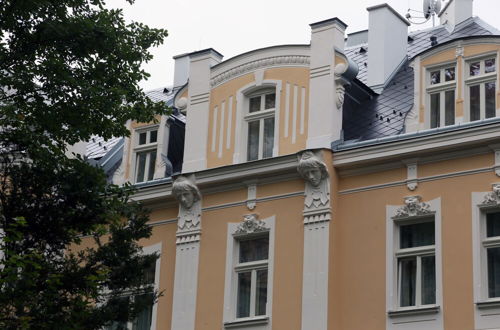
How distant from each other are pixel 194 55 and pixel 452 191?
8.47 meters

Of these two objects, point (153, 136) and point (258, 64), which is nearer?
point (258, 64)

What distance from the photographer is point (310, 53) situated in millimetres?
27422

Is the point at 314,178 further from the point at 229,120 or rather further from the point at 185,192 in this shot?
the point at 185,192

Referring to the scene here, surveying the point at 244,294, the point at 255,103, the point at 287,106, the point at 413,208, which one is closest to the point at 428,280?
the point at 413,208

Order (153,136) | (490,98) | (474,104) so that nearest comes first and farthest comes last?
1. (490,98)
2. (474,104)
3. (153,136)

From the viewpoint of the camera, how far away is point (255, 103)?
28359mm

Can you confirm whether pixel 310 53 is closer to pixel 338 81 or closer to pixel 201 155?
pixel 338 81

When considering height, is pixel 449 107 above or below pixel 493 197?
above

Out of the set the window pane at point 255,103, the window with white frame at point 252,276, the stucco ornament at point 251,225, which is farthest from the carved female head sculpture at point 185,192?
the window pane at point 255,103

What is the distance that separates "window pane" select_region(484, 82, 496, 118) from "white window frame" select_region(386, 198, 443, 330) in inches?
91.4

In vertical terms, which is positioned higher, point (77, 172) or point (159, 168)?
point (159, 168)

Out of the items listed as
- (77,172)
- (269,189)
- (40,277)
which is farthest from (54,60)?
(269,189)


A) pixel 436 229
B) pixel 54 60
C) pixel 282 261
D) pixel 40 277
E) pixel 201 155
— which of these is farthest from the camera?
pixel 201 155

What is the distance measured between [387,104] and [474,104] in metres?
2.98
